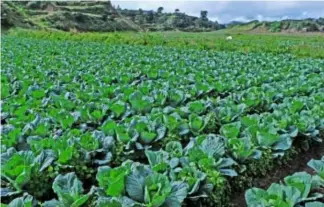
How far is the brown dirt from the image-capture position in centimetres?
355

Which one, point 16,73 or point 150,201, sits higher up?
point 150,201

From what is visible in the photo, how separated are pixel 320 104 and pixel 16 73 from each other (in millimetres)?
6045

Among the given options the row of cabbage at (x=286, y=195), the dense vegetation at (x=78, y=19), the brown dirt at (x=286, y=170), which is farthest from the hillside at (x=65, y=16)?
the row of cabbage at (x=286, y=195)

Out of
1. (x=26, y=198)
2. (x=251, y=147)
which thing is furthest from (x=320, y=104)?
(x=26, y=198)

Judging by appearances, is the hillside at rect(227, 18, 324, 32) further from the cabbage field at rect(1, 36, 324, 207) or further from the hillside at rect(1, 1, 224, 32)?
the cabbage field at rect(1, 36, 324, 207)

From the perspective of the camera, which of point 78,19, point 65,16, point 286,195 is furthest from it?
point 78,19

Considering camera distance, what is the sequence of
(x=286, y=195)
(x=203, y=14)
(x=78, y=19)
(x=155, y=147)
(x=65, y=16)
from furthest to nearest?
(x=203, y=14), (x=78, y=19), (x=65, y=16), (x=155, y=147), (x=286, y=195)

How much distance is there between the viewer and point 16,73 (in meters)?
8.35

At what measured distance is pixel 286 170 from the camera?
4230 millimetres

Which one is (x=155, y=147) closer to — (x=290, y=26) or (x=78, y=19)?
(x=78, y=19)

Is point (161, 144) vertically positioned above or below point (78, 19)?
above

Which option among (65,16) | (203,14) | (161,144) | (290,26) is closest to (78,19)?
(65,16)

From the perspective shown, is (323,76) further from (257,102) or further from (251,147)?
(251,147)

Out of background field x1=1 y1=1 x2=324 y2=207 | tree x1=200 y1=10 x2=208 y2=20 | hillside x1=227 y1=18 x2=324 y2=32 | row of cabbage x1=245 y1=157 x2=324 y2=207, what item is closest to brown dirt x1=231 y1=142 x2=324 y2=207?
background field x1=1 y1=1 x2=324 y2=207
